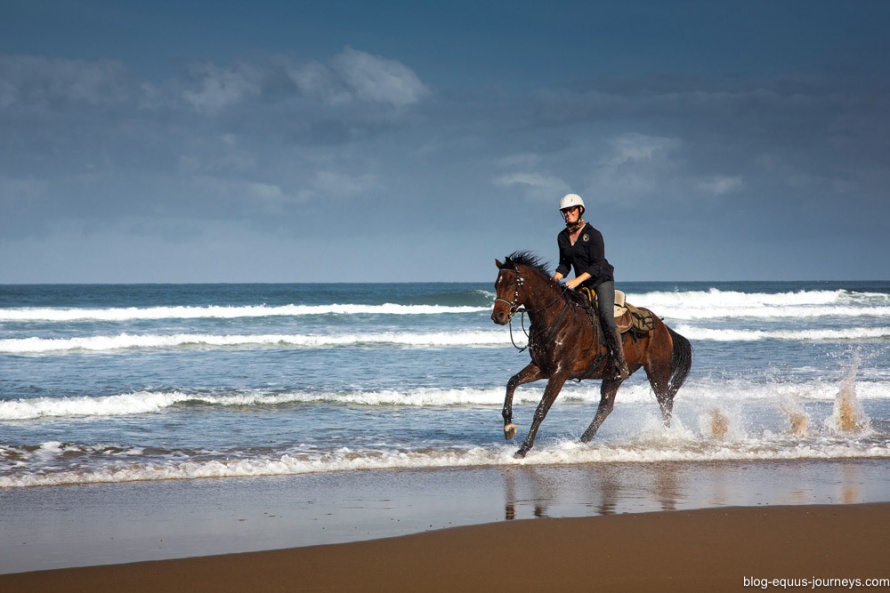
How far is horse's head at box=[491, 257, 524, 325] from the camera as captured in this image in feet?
27.0

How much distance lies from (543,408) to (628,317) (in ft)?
5.76

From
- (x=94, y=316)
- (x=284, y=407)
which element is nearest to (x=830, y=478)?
(x=284, y=407)

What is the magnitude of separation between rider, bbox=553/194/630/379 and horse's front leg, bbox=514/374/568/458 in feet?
2.73

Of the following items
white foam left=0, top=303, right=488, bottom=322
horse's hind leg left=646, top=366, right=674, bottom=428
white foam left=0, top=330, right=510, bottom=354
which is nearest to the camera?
horse's hind leg left=646, top=366, right=674, bottom=428

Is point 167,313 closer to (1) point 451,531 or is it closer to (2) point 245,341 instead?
(2) point 245,341

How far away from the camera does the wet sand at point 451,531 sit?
4773 mm

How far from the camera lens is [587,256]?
907cm

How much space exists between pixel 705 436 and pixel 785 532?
4740 mm

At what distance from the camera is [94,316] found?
35.8 m

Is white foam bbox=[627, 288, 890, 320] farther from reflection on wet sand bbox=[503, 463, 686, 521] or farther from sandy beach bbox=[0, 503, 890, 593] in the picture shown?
sandy beach bbox=[0, 503, 890, 593]

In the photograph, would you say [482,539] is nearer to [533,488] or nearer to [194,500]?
[533,488]

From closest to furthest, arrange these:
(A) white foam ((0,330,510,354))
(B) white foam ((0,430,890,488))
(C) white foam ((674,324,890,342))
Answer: (B) white foam ((0,430,890,488)) < (A) white foam ((0,330,510,354)) < (C) white foam ((674,324,890,342))

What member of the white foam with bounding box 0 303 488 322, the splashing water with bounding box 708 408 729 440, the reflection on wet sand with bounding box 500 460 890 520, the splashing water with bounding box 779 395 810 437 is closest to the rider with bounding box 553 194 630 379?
the reflection on wet sand with bounding box 500 460 890 520

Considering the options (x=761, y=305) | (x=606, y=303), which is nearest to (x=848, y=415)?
(x=606, y=303)
